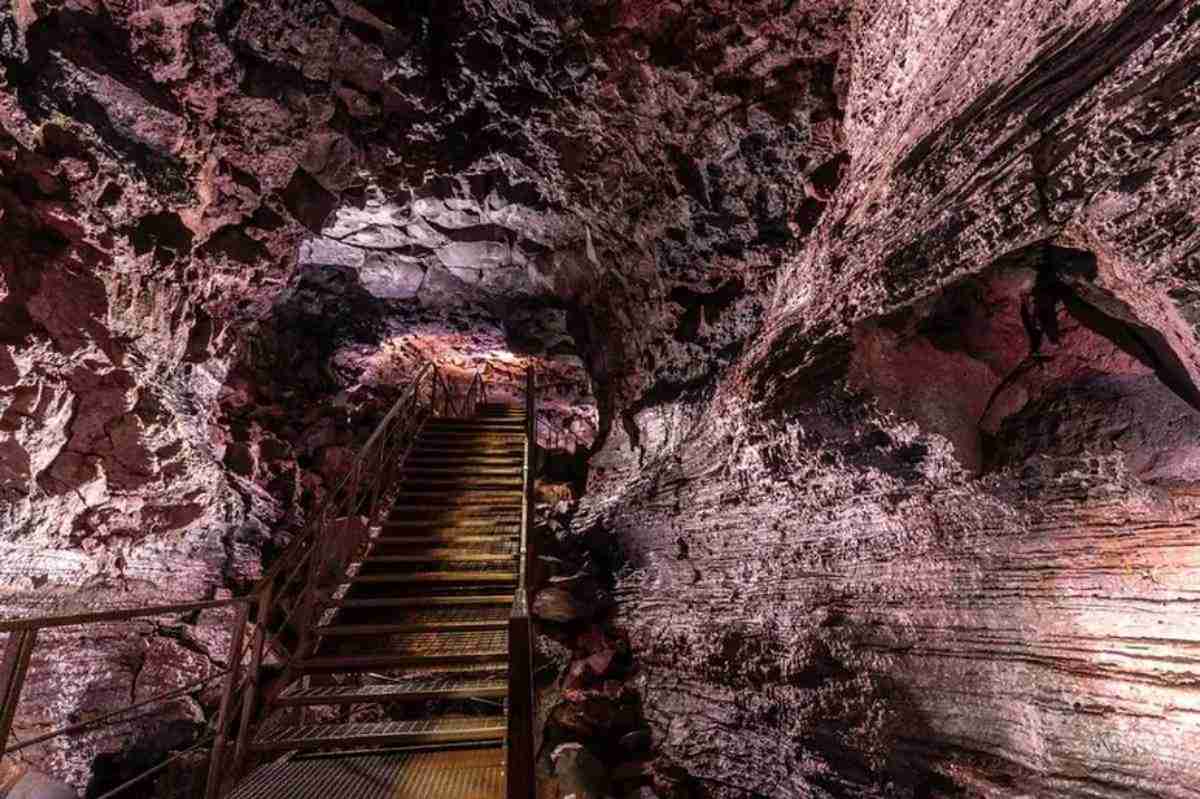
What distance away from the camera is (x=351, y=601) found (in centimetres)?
498

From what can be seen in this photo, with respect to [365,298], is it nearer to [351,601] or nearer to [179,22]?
[179,22]

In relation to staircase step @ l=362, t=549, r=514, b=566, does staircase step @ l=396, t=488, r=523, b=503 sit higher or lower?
higher

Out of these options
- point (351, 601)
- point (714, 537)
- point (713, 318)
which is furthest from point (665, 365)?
point (351, 601)

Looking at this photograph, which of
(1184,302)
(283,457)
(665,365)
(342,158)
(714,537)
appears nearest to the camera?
(1184,302)

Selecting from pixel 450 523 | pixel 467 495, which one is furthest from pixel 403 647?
pixel 467 495

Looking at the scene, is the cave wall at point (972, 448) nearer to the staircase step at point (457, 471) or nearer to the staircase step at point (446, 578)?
the staircase step at point (446, 578)

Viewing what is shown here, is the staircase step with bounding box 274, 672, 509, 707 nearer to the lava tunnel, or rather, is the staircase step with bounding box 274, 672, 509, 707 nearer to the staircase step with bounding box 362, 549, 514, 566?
the lava tunnel

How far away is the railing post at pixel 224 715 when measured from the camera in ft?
10.4

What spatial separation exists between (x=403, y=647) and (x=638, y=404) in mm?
3565

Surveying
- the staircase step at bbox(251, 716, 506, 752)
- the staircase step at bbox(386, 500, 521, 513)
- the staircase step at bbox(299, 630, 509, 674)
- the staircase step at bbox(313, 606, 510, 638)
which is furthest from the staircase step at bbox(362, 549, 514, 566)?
the staircase step at bbox(251, 716, 506, 752)

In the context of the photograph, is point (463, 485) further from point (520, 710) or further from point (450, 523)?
point (520, 710)

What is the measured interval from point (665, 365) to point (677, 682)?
3.28 m

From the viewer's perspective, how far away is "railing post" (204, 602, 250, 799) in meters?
3.18

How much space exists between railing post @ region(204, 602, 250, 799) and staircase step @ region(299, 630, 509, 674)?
785mm
